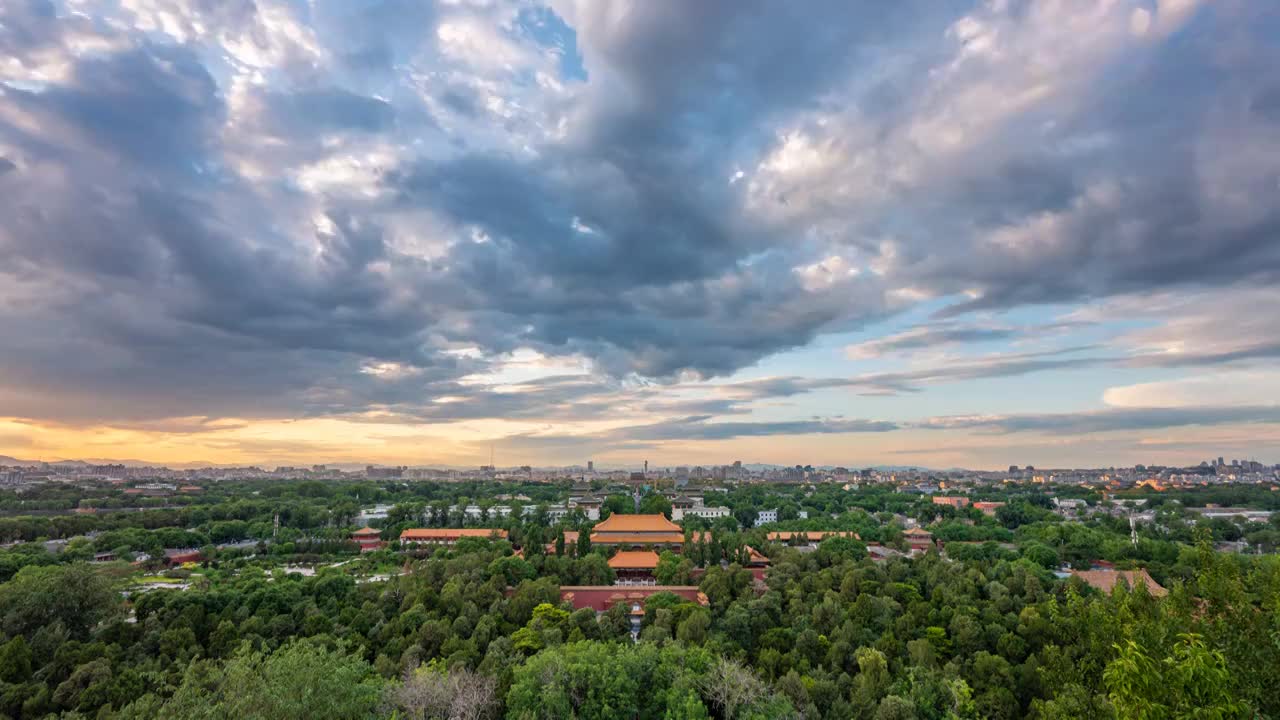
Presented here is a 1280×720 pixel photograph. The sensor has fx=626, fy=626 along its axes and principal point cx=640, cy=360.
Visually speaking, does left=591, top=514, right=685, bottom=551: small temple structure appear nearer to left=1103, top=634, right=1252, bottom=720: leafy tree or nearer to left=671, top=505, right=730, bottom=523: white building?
left=671, top=505, right=730, bottom=523: white building

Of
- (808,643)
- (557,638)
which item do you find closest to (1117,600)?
(808,643)

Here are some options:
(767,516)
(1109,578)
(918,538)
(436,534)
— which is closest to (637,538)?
(436,534)

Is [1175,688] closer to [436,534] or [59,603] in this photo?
[59,603]

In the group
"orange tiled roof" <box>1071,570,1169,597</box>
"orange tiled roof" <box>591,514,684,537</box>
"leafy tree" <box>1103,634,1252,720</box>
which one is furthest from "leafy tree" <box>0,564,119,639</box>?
Answer: "orange tiled roof" <box>1071,570,1169,597</box>

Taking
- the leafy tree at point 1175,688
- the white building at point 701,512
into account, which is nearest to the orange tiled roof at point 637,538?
the white building at point 701,512

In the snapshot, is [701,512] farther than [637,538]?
Yes

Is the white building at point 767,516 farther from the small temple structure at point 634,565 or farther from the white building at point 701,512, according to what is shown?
the small temple structure at point 634,565

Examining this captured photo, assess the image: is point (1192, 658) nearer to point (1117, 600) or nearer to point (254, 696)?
point (1117, 600)
